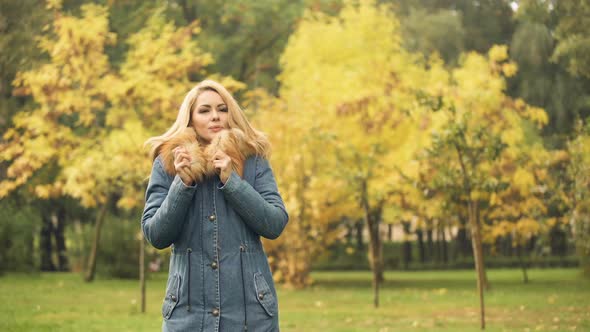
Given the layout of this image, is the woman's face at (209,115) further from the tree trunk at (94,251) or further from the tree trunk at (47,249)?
the tree trunk at (47,249)

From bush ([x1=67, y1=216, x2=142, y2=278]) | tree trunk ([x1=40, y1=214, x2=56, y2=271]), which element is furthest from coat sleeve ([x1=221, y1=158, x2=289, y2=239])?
tree trunk ([x1=40, y1=214, x2=56, y2=271])

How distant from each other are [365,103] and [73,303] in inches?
368

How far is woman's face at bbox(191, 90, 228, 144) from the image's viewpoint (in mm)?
3922

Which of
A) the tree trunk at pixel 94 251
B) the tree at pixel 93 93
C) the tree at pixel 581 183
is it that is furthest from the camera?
the tree trunk at pixel 94 251

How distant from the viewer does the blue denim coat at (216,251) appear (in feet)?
12.1

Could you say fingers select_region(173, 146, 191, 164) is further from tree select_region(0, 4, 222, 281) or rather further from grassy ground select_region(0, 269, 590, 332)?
tree select_region(0, 4, 222, 281)

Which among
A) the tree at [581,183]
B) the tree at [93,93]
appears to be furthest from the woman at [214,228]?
the tree at [93,93]

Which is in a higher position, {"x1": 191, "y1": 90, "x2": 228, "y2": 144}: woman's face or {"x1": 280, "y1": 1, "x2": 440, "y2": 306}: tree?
{"x1": 280, "y1": 1, "x2": 440, "y2": 306}: tree

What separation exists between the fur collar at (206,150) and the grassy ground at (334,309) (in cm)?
936

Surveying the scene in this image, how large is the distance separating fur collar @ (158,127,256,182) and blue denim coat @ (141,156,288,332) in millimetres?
72

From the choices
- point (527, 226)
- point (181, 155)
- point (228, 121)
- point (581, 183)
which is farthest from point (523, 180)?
point (181, 155)

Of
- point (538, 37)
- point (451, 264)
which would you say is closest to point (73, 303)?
point (538, 37)

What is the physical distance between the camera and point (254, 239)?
3.82 metres

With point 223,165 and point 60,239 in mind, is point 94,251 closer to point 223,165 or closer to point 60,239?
point 60,239
